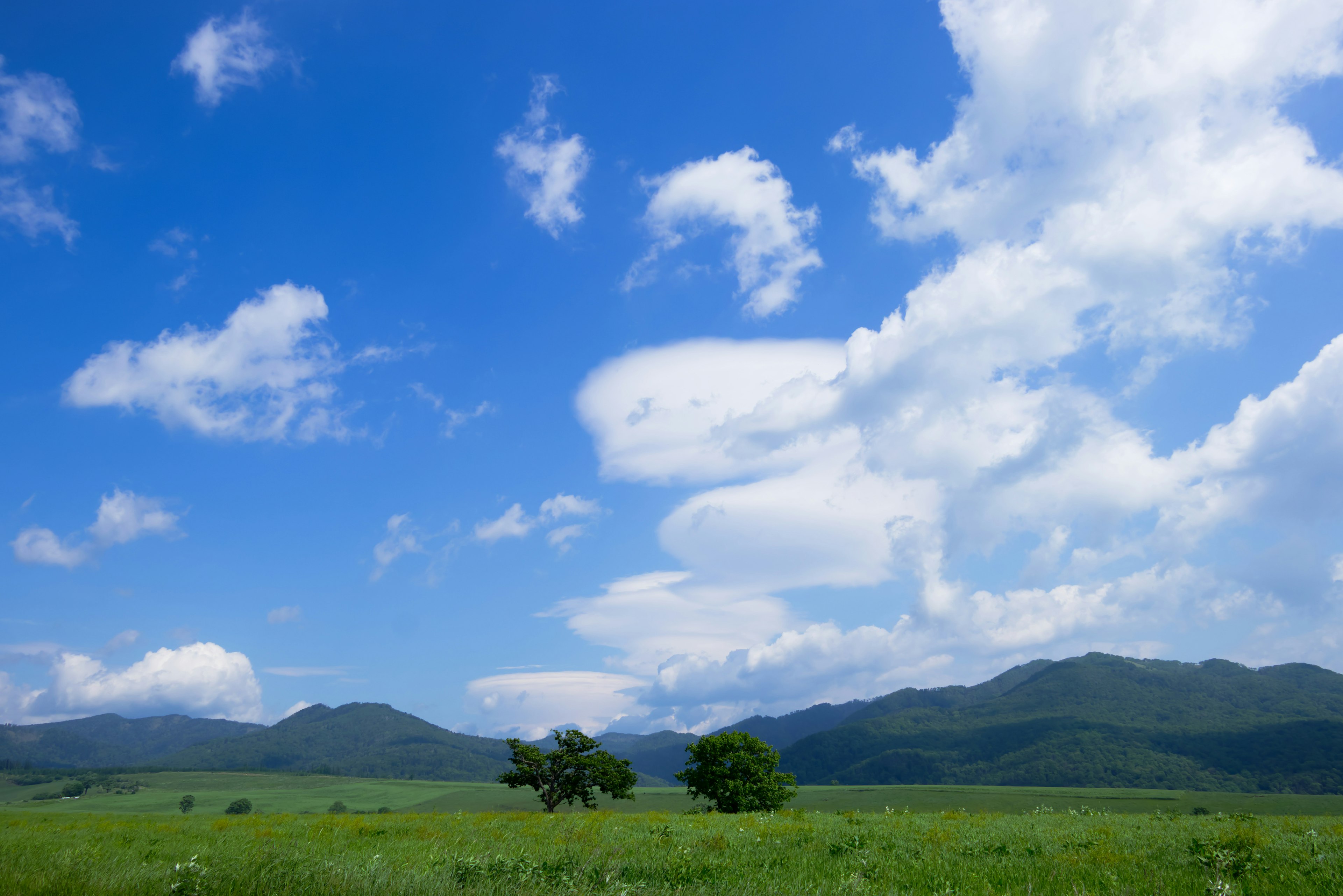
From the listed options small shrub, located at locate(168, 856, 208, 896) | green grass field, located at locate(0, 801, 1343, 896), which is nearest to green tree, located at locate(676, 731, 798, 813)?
green grass field, located at locate(0, 801, 1343, 896)

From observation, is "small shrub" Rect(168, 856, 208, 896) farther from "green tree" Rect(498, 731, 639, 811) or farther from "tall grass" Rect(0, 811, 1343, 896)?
"green tree" Rect(498, 731, 639, 811)

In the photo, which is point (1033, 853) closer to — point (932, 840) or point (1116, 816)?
point (932, 840)

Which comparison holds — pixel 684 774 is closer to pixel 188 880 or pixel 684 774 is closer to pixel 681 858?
pixel 681 858

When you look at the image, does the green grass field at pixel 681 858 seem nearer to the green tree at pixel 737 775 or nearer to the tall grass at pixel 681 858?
the tall grass at pixel 681 858

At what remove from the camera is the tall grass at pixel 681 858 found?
7.98 m

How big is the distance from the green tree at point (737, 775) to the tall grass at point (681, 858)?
39.2 m

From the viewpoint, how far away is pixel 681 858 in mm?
11773

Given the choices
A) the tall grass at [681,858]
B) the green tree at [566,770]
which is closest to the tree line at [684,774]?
the green tree at [566,770]

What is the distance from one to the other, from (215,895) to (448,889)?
2.48 m

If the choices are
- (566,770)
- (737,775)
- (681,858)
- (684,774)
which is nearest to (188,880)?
(681,858)

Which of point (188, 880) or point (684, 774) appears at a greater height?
point (188, 880)

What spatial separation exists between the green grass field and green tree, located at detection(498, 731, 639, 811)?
32155 millimetres

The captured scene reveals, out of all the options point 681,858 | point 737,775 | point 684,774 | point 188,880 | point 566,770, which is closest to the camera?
point 188,880

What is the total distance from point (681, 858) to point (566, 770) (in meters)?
47.5
